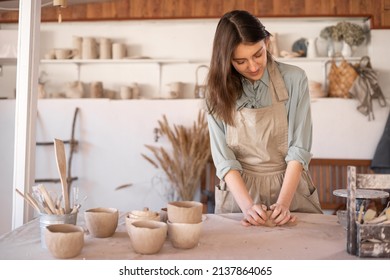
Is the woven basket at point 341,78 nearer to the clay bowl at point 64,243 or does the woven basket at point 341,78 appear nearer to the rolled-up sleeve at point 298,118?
the rolled-up sleeve at point 298,118

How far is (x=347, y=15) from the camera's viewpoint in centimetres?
417

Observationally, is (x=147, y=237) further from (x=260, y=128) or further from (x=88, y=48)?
Result: (x=88, y=48)

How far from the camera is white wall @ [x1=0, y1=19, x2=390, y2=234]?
4246 millimetres

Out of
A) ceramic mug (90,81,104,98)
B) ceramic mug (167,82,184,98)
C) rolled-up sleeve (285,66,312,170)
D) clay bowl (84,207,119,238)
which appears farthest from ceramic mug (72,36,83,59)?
clay bowl (84,207,119,238)

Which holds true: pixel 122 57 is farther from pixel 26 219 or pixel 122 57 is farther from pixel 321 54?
pixel 26 219

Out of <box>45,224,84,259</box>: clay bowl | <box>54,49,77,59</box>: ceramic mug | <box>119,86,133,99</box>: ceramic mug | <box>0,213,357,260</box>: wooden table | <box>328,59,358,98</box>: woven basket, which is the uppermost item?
<box>54,49,77,59</box>: ceramic mug

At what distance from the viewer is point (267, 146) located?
183 cm

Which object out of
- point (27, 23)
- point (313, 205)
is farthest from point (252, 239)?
point (27, 23)

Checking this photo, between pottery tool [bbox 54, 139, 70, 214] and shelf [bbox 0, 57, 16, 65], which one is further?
shelf [bbox 0, 57, 16, 65]

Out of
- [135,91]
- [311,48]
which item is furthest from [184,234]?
[311,48]

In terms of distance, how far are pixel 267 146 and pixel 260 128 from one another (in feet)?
0.28

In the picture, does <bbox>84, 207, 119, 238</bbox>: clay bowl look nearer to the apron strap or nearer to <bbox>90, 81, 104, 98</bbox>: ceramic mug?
the apron strap

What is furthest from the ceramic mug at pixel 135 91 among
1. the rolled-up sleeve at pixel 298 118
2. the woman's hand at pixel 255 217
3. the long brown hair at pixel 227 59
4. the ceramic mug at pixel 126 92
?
the woman's hand at pixel 255 217

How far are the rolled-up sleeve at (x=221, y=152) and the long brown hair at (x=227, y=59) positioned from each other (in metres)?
0.05
